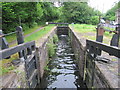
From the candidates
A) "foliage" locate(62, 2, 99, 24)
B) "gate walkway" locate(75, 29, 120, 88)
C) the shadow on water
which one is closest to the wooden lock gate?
the shadow on water

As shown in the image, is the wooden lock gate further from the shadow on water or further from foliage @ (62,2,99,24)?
foliage @ (62,2,99,24)

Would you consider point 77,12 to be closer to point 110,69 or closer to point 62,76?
point 62,76

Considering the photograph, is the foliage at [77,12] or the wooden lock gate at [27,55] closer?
the wooden lock gate at [27,55]

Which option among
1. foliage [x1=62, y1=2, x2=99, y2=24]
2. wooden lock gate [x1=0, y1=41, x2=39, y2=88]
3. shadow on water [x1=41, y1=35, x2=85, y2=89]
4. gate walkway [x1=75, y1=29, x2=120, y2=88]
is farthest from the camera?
foliage [x1=62, y1=2, x2=99, y2=24]

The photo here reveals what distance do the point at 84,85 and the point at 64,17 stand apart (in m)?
20.6

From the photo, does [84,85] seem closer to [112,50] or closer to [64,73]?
[64,73]

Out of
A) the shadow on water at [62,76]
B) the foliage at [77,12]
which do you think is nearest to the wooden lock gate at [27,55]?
the shadow on water at [62,76]

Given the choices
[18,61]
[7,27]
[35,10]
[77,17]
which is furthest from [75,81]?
[77,17]

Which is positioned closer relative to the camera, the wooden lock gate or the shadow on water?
the wooden lock gate

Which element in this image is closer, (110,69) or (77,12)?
(110,69)

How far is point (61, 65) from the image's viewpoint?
23.1 feet

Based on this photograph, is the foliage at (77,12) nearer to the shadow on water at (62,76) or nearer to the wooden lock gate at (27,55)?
the shadow on water at (62,76)

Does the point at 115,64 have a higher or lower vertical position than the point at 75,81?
higher

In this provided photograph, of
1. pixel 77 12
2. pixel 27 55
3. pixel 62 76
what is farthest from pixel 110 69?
pixel 77 12
